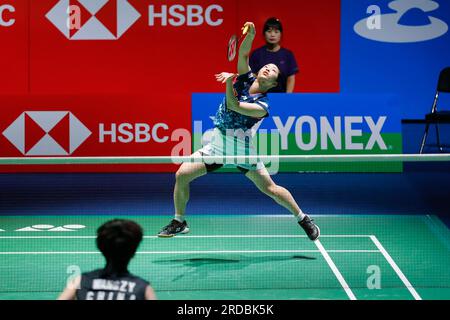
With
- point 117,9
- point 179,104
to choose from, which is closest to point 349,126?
point 179,104

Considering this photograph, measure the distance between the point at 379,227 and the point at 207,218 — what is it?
1860mm

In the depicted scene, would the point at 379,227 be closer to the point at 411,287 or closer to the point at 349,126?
the point at 411,287

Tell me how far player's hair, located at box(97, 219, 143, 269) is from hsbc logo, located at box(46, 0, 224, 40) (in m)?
12.0

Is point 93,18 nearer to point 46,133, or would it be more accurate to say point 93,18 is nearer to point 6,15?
point 6,15

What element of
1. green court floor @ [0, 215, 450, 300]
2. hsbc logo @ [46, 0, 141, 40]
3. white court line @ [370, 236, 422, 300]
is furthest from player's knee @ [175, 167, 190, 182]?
hsbc logo @ [46, 0, 141, 40]

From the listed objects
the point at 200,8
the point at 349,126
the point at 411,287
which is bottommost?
the point at 411,287

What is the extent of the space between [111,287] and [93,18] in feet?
40.2

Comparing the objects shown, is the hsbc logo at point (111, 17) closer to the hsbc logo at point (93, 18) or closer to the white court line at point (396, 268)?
the hsbc logo at point (93, 18)

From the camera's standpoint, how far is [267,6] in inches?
610

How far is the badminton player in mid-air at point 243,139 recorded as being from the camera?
24.2ft

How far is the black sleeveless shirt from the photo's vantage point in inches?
141

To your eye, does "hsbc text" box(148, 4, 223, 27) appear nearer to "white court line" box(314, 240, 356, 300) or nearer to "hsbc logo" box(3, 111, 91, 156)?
"hsbc logo" box(3, 111, 91, 156)

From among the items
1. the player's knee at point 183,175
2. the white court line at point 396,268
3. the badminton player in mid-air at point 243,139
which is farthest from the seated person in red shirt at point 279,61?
the player's knee at point 183,175

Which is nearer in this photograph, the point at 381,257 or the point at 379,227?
the point at 381,257
